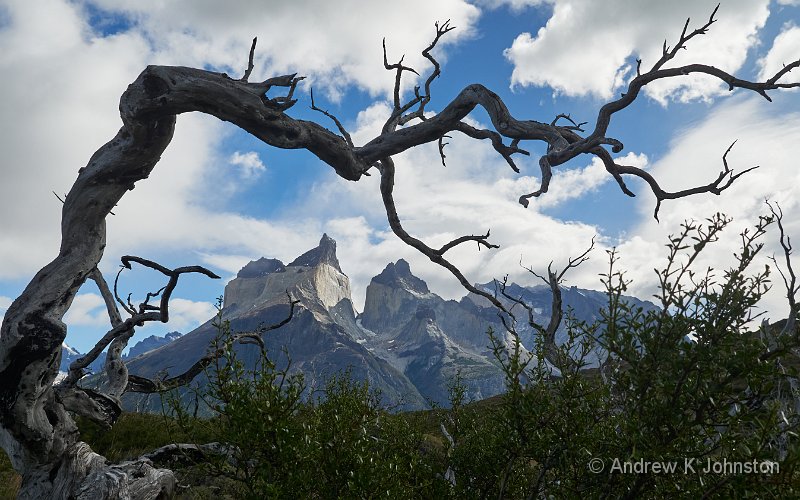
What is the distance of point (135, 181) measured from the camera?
6.49m

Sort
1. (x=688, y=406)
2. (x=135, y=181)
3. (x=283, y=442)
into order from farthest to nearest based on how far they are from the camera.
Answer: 1. (x=135, y=181)
2. (x=283, y=442)
3. (x=688, y=406)

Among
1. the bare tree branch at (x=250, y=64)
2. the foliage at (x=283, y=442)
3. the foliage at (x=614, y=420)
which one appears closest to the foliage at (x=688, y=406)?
the foliage at (x=614, y=420)

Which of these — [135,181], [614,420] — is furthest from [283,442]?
[135,181]

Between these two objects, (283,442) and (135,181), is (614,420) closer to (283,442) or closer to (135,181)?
(283,442)

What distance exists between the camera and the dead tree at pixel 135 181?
5277mm

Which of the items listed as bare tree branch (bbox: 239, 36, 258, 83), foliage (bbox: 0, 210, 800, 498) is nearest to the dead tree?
bare tree branch (bbox: 239, 36, 258, 83)

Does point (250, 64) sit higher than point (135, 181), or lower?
higher

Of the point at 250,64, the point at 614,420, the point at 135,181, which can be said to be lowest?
the point at 614,420

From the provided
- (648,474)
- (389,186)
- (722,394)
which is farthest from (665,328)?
(389,186)

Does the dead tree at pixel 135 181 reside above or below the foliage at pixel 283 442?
above

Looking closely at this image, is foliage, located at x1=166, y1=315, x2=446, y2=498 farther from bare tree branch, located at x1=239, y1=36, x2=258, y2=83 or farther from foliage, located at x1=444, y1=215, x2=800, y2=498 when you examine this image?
bare tree branch, located at x1=239, y1=36, x2=258, y2=83

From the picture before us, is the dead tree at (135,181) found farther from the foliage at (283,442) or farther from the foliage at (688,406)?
the foliage at (688,406)

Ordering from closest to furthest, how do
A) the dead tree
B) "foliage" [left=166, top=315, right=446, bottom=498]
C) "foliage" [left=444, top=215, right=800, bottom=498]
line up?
"foliage" [left=444, top=215, right=800, bottom=498]
"foliage" [left=166, top=315, right=446, bottom=498]
the dead tree

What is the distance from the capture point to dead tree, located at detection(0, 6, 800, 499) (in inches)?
208
